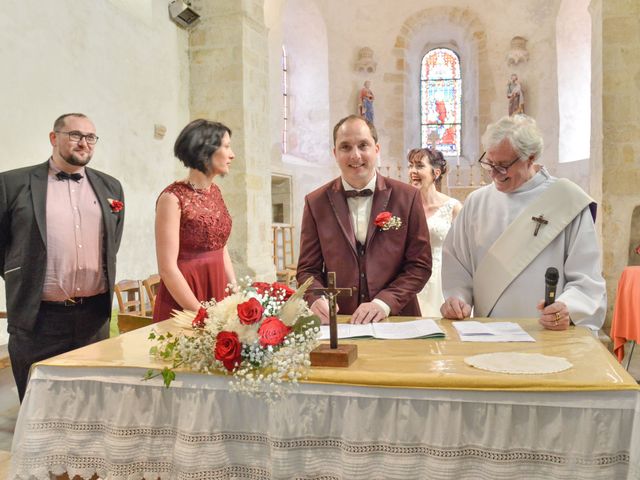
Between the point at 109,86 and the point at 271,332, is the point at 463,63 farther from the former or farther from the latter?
the point at 271,332

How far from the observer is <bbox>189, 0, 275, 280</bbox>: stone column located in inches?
307

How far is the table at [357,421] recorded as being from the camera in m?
1.62

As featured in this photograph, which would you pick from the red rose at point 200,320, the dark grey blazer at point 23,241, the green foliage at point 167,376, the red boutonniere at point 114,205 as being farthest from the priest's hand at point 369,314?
the red boutonniere at point 114,205

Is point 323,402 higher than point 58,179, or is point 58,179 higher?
point 58,179

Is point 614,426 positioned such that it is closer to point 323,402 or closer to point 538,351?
point 538,351

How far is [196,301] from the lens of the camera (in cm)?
303

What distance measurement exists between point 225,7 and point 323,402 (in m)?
7.05

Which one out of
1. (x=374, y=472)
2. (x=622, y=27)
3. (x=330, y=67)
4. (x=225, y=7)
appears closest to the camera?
(x=374, y=472)

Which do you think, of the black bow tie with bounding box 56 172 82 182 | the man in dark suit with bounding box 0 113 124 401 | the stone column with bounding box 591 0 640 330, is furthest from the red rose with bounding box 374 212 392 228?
the stone column with bounding box 591 0 640 330

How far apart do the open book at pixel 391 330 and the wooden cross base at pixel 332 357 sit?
0.77 ft

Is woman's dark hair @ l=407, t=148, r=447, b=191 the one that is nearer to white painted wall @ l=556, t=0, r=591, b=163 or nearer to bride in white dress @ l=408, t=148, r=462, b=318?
bride in white dress @ l=408, t=148, r=462, b=318

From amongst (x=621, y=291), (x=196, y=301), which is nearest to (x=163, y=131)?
(x=196, y=301)

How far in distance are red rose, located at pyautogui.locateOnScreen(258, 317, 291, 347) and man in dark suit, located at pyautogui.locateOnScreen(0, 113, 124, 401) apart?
5.73 ft

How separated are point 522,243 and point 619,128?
5203mm
